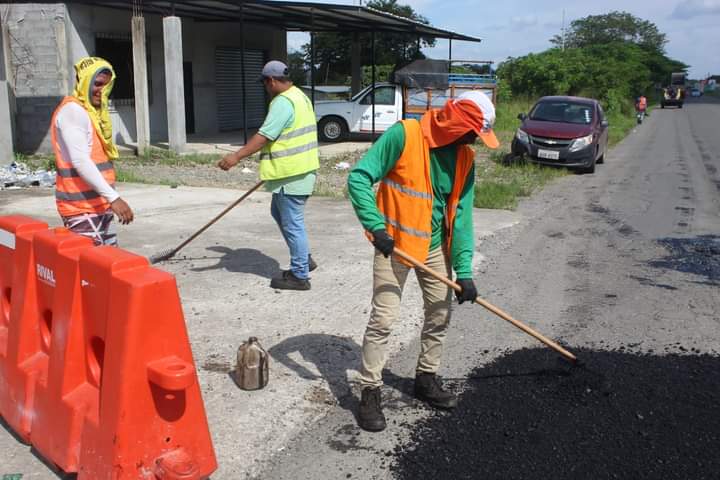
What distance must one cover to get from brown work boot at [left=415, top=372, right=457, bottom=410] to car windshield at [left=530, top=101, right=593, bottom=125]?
12751 millimetres

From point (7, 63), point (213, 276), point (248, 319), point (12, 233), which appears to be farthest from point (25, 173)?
point (12, 233)

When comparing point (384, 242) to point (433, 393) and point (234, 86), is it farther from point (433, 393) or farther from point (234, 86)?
point (234, 86)

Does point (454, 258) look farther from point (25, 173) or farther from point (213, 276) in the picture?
point (25, 173)

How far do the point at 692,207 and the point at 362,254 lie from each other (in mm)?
6197

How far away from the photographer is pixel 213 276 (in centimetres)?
649

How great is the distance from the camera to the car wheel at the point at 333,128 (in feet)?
64.2

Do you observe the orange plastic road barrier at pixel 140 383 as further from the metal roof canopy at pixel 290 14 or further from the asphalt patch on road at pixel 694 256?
the metal roof canopy at pixel 290 14

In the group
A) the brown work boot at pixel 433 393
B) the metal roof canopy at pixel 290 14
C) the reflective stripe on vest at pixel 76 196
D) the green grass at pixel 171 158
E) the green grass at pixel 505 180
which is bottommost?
the brown work boot at pixel 433 393

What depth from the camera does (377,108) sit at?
63.7 feet

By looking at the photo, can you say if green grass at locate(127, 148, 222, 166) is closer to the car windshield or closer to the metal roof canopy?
the metal roof canopy

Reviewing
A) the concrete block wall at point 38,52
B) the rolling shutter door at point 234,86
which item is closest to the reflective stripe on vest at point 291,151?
the concrete block wall at point 38,52

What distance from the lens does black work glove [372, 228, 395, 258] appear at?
3506 millimetres

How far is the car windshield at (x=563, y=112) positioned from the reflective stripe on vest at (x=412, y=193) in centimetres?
1288

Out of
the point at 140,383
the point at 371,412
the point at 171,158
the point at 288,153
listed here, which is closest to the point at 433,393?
the point at 371,412
